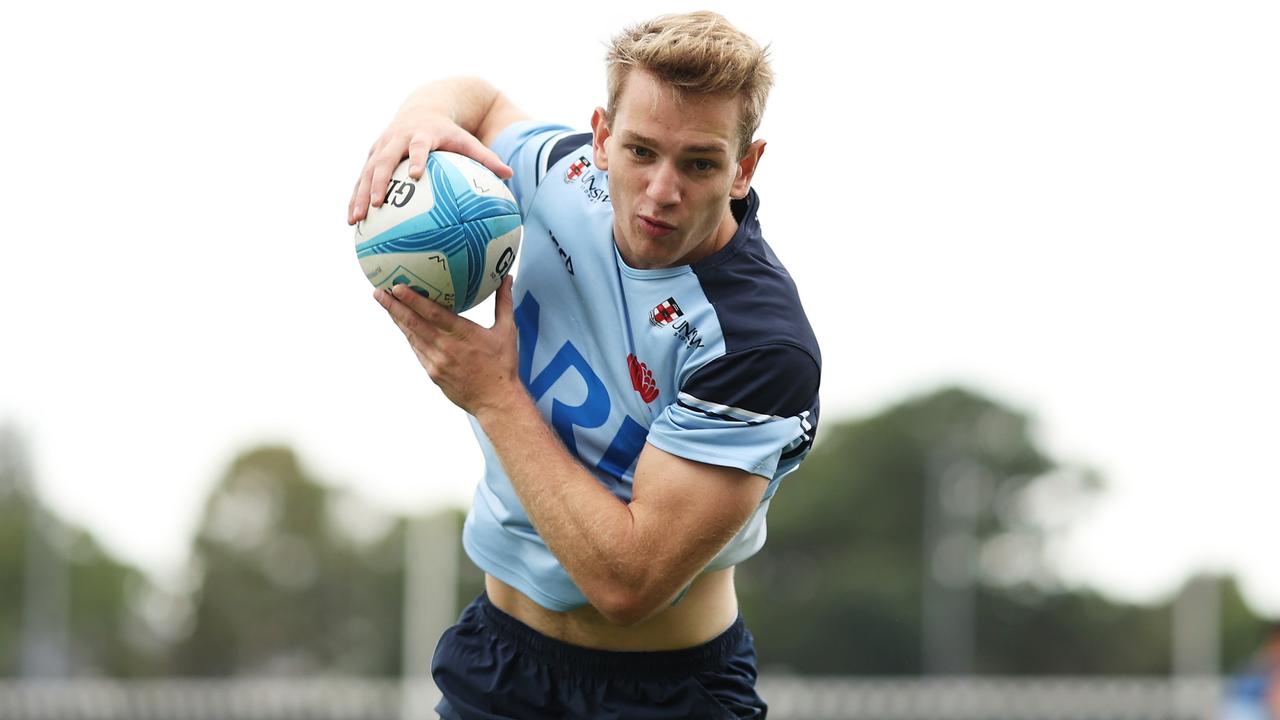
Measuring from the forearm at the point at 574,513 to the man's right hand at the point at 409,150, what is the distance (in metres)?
0.69

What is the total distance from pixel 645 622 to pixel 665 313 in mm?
1001

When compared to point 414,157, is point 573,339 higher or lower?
lower

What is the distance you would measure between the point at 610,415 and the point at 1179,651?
36719 millimetres

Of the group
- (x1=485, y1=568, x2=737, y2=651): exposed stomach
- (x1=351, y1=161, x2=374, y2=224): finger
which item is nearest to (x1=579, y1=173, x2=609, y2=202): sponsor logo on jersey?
(x1=351, y1=161, x2=374, y2=224): finger

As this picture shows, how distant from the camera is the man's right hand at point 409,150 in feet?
14.7

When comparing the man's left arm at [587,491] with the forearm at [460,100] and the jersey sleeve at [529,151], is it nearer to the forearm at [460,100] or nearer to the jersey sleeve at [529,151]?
the jersey sleeve at [529,151]

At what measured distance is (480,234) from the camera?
14.6 feet

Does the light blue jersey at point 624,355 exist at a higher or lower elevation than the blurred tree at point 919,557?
higher

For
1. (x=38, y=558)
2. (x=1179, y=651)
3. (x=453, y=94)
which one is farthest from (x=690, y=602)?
(x=38, y=558)

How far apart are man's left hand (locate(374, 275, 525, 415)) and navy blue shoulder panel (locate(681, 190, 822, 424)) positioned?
0.51 m

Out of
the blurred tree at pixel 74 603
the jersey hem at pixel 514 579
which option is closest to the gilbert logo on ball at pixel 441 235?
the jersey hem at pixel 514 579

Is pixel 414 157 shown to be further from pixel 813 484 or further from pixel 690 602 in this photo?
pixel 813 484

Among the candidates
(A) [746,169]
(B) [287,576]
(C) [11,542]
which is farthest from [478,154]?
(C) [11,542]

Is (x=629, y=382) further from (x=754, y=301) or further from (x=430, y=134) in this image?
(x=430, y=134)
